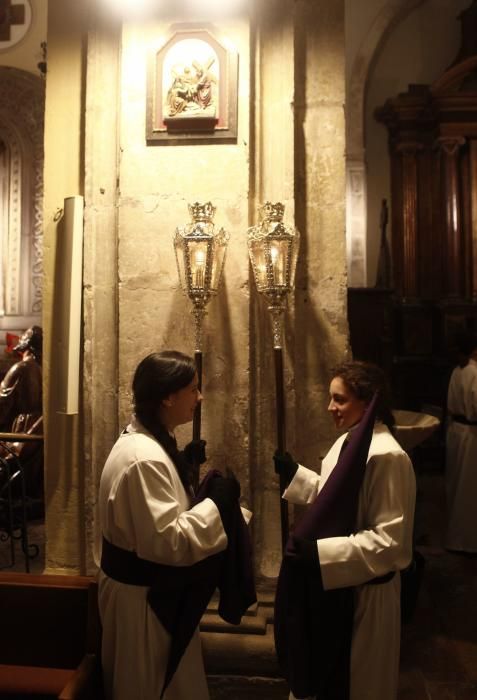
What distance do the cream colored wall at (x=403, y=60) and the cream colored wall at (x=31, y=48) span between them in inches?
171

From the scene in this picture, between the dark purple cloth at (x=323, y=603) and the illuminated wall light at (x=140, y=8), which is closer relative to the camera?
the dark purple cloth at (x=323, y=603)

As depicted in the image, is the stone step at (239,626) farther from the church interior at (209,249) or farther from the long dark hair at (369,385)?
the long dark hair at (369,385)

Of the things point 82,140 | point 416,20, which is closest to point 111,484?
point 82,140

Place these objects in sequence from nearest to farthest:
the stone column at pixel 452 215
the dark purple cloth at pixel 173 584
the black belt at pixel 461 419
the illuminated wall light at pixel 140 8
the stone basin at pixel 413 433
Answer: the dark purple cloth at pixel 173 584, the illuminated wall light at pixel 140 8, the stone basin at pixel 413 433, the black belt at pixel 461 419, the stone column at pixel 452 215

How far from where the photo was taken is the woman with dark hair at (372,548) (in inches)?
85.8

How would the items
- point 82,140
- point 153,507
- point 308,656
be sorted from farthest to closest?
1. point 82,140
2. point 308,656
3. point 153,507

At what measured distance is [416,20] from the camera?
922cm

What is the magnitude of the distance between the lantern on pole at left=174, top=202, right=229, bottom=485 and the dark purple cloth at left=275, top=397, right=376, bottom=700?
3.05 ft

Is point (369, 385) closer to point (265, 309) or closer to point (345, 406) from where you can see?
point (345, 406)

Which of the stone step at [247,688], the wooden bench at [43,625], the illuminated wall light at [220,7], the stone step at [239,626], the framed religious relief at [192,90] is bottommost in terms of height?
the stone step at [247,688]

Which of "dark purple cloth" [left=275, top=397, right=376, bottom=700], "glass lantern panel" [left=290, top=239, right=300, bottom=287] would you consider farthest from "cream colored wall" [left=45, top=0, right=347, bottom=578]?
"dark purple cloth" [left=275, top=397, right=376, bottom=700]

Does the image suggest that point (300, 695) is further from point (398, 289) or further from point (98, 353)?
point (398, 289)

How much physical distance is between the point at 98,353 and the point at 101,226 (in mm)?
671

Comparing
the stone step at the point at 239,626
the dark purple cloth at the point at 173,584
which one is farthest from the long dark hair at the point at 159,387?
the stone step at the point at 239,626
